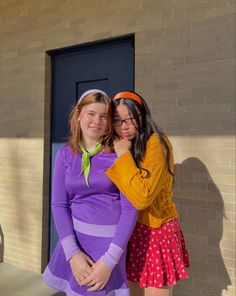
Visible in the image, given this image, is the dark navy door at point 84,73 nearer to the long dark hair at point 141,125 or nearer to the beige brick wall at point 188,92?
the beige brick wall at point 188,92

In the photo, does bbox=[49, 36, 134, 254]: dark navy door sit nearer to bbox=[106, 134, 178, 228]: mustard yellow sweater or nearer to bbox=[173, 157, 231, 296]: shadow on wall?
bbox=[173, 157, 231, 296]: shadow on wall

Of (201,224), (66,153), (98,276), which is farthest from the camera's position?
(201,224)

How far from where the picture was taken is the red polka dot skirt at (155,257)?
5.58 ft

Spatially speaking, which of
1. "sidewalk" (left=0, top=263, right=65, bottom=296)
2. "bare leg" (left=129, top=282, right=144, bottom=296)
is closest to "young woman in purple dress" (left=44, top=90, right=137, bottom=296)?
"bare leg" (left=129, top=282, right=144, bottom=296)

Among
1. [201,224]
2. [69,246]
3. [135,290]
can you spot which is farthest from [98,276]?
[201,224]

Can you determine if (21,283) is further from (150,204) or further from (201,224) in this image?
(150,204)

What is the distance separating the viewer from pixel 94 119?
1631mm

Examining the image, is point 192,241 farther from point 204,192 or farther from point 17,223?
point 17,223

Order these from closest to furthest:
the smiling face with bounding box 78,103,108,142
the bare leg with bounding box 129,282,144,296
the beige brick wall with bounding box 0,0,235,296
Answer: the smiling face with bounding box 78,103,108,142 → the bare leg with bounding box 129,282,144,296 → the beige brick wall with bounding box 0,0,235,296

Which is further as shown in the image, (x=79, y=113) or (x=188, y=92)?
(x=188, y=92)

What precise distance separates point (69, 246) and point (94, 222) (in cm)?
16

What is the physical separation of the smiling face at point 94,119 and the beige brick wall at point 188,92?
1.16 m

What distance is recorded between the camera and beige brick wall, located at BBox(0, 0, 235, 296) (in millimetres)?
2502

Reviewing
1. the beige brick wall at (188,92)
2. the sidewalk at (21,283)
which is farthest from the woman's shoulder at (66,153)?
the sidewalk at (21,283)
